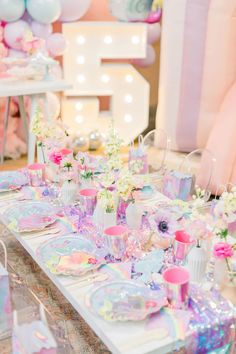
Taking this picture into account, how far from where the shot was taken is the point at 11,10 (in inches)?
123

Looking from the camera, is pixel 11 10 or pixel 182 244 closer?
pixel 182 244

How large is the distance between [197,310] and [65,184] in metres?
0.85

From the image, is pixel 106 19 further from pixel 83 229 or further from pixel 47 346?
pixel 47 346

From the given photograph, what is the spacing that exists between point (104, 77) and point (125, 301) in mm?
2515

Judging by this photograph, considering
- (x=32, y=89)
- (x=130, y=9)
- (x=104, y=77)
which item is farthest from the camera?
(x=104, y=77)

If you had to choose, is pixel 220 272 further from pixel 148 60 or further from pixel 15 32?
pixel 148 60

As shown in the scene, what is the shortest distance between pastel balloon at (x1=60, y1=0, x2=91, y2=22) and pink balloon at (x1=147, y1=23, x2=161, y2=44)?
52 cm

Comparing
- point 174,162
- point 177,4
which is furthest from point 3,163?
point 177,4

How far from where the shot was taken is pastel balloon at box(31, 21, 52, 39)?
3289mm

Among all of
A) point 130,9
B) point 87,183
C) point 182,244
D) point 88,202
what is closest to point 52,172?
point 87,183

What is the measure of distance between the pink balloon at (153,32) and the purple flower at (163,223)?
2.24m

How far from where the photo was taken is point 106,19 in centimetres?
382

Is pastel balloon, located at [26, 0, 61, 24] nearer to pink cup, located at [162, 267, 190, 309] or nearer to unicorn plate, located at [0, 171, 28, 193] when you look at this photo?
unicorn plate, located at [0, 171, 28, 193]

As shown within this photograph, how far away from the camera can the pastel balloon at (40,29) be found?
129 inches
